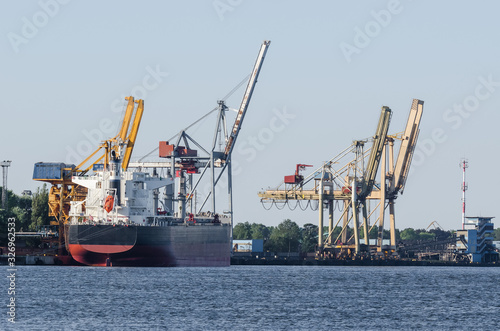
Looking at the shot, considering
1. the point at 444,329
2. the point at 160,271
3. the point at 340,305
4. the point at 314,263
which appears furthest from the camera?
the point at 314,263

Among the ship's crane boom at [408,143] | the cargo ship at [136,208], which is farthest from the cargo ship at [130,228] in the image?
the ship's crane boom at [408,143]

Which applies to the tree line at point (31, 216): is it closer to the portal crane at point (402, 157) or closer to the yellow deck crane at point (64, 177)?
the yellow deck crane at point (64, 177)

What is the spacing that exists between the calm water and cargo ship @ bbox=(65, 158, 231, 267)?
609 cm

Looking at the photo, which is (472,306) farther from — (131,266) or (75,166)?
(75,166)

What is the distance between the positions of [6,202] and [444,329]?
8438cm

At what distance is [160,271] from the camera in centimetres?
9675

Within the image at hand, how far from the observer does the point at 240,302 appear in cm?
6494

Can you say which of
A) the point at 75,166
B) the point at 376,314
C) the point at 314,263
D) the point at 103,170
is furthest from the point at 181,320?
the point at 314,263

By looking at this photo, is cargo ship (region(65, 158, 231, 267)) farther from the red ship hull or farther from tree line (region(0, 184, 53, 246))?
tree line (region(0, 184, 53, 246))

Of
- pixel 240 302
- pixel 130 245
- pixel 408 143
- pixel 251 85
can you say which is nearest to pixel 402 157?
pixel 408 143

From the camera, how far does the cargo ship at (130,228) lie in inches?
3932

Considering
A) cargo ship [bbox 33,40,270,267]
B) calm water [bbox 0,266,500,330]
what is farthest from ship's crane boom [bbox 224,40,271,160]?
calm water [bbox 0,266,500,330]

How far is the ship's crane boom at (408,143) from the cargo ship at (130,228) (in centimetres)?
3193

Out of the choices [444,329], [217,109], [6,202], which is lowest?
[444,329]
